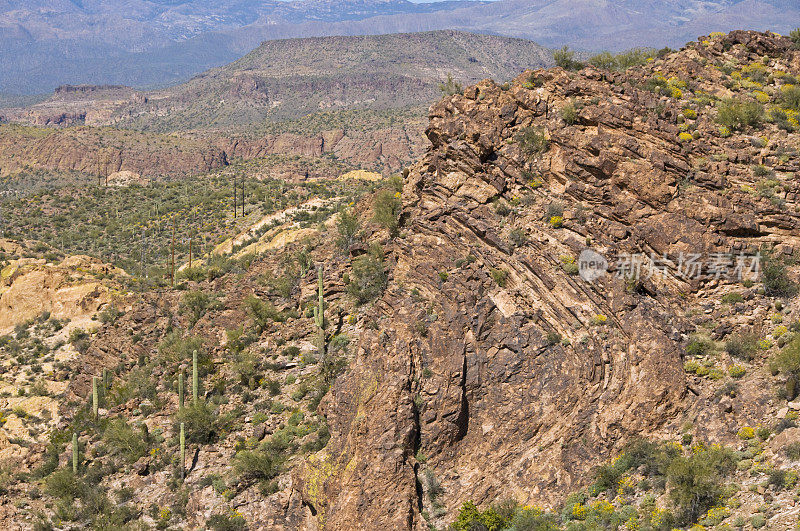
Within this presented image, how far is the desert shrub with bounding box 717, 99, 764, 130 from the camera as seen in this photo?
32.2m

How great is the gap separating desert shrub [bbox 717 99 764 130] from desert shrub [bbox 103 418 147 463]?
30.7 m

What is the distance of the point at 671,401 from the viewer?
80.8 ft

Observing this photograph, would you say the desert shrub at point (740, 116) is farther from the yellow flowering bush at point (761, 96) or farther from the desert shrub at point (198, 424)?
the desert shrub at point (198, 424)

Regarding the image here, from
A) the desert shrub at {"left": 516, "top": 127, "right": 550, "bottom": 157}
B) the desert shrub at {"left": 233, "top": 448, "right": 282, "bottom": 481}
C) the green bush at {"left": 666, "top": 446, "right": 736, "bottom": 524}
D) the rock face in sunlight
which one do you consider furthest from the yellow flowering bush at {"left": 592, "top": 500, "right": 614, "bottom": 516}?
the rock face in sunlight

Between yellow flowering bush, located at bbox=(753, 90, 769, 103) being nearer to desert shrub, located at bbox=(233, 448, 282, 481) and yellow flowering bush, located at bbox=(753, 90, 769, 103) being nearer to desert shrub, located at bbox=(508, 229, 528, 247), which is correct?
desert shrub, located at bbox=(508, 229, 528, 247)

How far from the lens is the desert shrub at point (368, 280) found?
35.2m

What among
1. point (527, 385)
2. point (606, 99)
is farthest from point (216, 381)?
point (606, 99)

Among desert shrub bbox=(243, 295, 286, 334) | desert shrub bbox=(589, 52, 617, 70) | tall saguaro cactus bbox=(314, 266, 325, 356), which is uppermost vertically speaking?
desert shrub bbox=(589, 52, 617, 70)

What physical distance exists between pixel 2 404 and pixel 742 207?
41.9 meters

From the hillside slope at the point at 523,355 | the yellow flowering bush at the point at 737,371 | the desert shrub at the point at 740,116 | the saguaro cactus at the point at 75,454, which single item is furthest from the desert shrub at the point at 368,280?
the desert shrub at the point at 740,116

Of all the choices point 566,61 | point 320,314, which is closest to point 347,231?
point 320,314

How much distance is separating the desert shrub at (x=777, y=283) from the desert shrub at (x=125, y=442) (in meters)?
27.6

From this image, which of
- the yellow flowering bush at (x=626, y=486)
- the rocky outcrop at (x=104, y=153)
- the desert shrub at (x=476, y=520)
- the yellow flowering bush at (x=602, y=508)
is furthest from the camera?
the rocky outcrop at (x=104, y=153)

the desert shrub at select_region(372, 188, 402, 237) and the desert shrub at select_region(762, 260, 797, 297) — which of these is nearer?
the desert shrub at select_region(762, 260, 797, 297)
